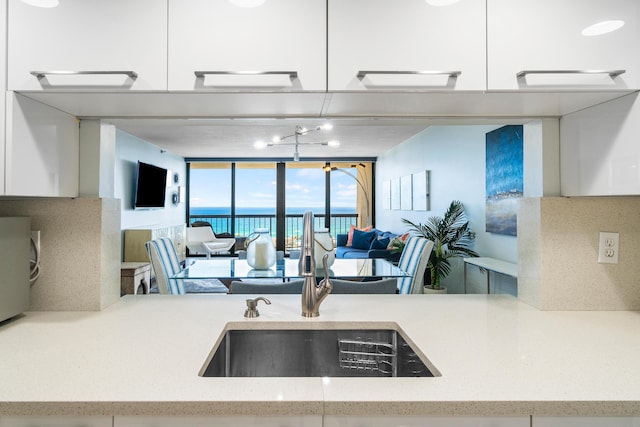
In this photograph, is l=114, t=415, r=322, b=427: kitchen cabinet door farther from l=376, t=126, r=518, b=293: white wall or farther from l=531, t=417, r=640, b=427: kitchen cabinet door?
l=376, t=126, r=518, b=293: white wall

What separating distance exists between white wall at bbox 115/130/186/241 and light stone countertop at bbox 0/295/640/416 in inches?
192

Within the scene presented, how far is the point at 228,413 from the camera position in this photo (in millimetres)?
748

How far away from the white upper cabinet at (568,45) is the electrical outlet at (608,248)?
1.82 ft

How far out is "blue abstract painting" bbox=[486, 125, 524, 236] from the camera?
10.8 feet

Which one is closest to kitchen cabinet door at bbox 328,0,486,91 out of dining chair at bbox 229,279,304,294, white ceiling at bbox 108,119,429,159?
dining chair at bbox 229,279,304,294

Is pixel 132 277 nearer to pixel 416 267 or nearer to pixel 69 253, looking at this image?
pixel 416 267

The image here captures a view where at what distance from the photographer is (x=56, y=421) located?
29.8 inches

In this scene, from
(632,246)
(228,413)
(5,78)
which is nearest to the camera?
(228,413)

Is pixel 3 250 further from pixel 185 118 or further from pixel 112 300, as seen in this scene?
pixel 185 118

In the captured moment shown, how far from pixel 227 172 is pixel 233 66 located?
8.85 meters

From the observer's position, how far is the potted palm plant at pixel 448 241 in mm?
4055

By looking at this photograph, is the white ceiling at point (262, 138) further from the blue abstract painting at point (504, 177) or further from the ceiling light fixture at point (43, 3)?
the ceiling light fixture at point (43, 3)

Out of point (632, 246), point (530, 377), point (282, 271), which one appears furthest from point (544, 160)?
point (282, 271)

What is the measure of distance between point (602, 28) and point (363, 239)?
6.20 meters
